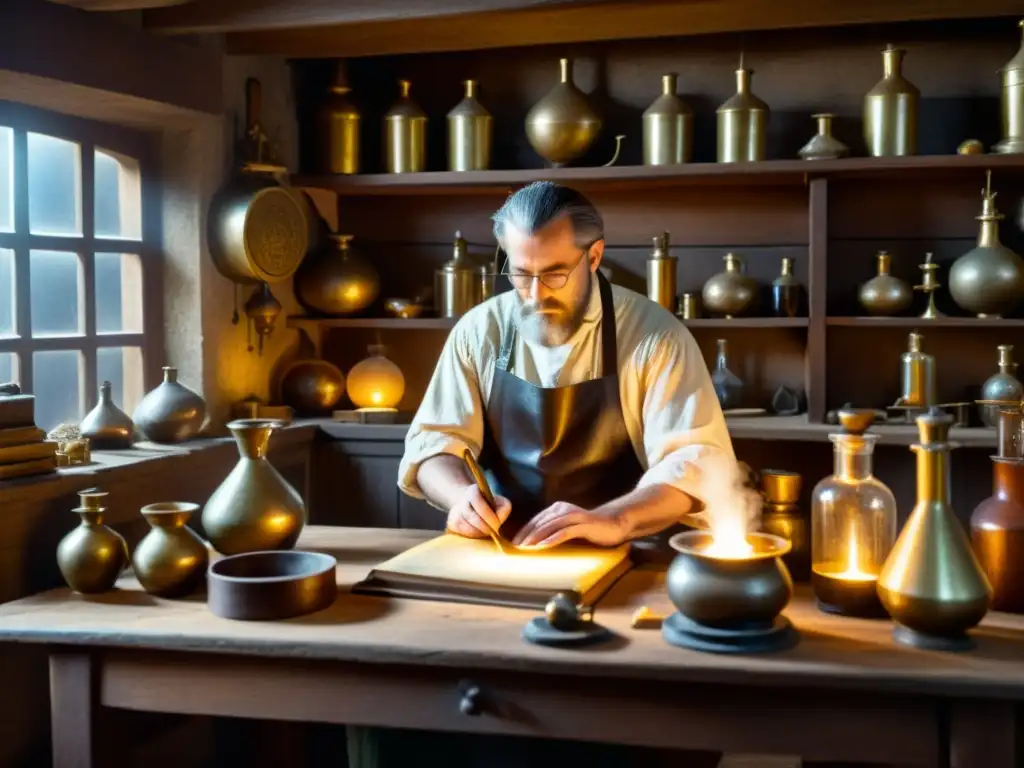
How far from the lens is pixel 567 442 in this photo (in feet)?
9.27

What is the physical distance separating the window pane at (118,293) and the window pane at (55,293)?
0.37ft

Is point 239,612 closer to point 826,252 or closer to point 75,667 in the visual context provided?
point 75,667

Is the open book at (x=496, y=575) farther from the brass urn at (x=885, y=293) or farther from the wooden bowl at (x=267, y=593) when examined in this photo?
the brass urn at (x=885, y=293)

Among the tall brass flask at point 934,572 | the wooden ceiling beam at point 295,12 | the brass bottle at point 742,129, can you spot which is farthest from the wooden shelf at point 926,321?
the tall brass flask at point 934,572

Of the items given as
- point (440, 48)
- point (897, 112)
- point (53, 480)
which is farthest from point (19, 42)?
point (897, 112)

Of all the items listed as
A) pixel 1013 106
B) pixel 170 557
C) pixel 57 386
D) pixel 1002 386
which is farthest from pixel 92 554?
pixel 1013 106

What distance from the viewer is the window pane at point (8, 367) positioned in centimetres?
319

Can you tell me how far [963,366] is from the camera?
14.6 feet

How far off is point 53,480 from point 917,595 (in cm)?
190

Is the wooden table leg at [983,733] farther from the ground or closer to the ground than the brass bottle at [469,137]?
closer to the ground

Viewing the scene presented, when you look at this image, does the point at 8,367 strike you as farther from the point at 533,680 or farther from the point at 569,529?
the point at 533,680

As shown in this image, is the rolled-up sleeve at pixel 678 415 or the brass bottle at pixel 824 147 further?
the brass bottle at pixel 824 147

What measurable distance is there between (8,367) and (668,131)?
7.86ft

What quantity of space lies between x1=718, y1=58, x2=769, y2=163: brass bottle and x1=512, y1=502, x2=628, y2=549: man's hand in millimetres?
2185
